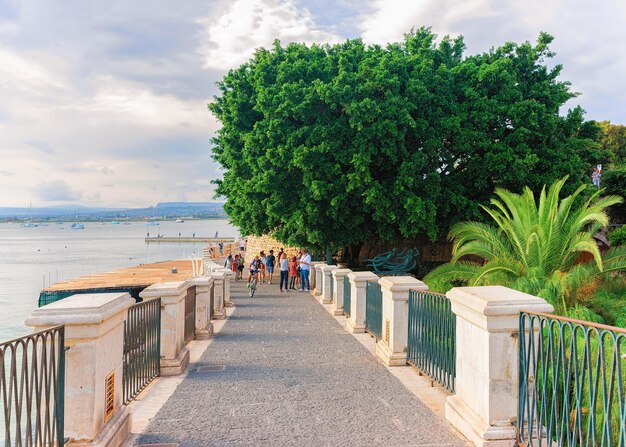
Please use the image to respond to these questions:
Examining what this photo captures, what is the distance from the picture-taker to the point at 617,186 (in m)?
27.3

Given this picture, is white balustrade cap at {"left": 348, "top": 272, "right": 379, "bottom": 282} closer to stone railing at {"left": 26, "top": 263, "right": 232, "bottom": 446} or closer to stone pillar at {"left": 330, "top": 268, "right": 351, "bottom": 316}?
stone pillar at {"left": 330, "top": 268, "right": 351, "bottom": 316}

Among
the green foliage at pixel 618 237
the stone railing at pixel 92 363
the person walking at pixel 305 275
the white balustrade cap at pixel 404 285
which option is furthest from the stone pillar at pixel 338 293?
the green foliage at pixel 618 237

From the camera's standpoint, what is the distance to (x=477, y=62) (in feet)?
73.3

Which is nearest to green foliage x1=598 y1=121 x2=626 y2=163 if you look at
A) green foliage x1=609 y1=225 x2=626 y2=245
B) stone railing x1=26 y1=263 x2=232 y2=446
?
green foliage x1=609 y1=225 x2=626 y2=245

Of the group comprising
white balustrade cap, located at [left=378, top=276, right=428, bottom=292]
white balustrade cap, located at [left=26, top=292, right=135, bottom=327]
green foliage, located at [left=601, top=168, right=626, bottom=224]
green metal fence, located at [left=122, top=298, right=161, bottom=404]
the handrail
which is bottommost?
green metal fence, located at [left=122, top=298, right=161, bottom=404]

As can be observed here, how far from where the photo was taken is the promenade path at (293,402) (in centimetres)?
482

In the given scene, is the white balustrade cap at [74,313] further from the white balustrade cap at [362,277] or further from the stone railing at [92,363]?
the white balustrade cap at [362,277]

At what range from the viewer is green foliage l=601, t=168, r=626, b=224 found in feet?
89.4

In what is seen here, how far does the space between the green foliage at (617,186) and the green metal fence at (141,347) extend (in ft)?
91.0

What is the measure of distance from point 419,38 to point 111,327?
21.6 metres

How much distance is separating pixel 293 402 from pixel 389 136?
1435 cm

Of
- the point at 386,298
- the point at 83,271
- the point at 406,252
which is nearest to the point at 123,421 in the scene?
the point at 386,298

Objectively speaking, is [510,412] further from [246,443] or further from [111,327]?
[111,327]

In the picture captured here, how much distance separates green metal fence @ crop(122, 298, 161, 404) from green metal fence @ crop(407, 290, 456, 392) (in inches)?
146
